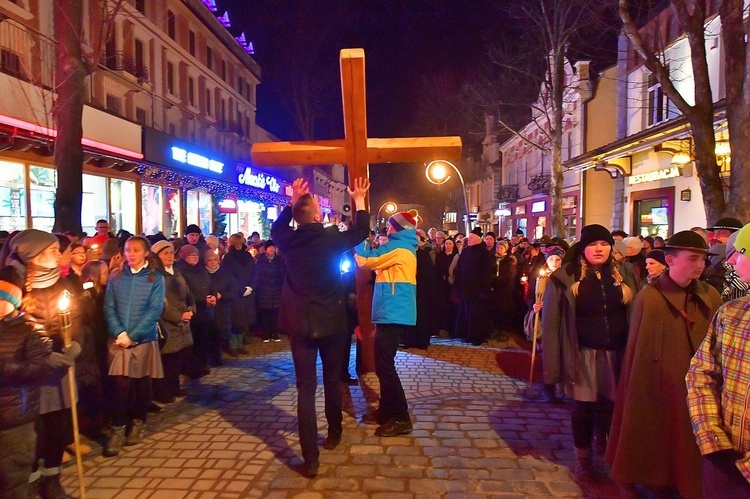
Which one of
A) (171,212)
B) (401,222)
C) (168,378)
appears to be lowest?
(168,378)

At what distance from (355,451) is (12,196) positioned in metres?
10.8

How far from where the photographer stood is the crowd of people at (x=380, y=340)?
9.72 ft

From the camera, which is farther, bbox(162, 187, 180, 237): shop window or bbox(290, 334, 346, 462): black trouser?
bbox(162, 187, 180, 237): shop window

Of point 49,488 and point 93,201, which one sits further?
point 93,201

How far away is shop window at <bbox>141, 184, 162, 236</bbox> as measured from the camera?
17.5 metres

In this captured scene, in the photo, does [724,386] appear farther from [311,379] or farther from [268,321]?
[268,321]

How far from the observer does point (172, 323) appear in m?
5.73

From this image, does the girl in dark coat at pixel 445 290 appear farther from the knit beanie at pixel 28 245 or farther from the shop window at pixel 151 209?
the shop window at pixel 151 209

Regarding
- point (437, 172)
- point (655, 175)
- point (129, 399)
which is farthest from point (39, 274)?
point (655, 175)

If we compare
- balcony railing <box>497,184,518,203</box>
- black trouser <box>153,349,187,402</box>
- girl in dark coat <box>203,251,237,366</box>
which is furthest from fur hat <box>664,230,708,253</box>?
balcony railing <box>497,184,518,203</box>

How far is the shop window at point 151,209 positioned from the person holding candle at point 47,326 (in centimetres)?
1466

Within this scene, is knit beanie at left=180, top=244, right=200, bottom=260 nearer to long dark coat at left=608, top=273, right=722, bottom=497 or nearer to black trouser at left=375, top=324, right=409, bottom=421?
black trouser at left=375, top=324, right=409, bottom=421

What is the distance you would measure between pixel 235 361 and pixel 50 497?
4.06 meters

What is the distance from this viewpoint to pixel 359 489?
152 inches
